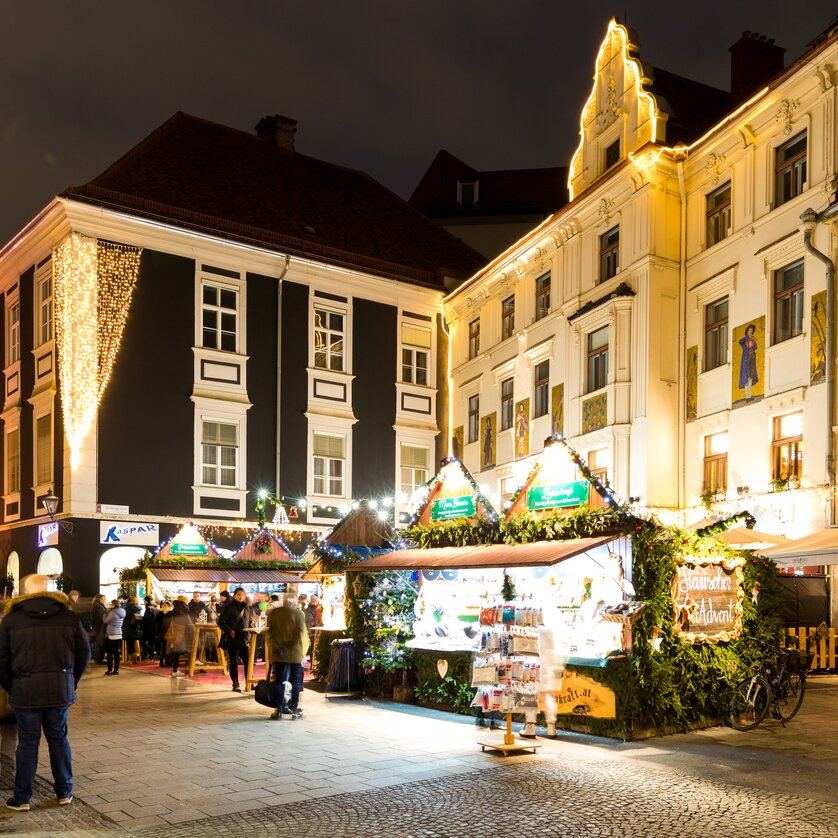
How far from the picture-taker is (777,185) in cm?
2025

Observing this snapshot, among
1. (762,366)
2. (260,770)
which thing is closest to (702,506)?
(762,366)

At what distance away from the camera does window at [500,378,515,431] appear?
29.1m

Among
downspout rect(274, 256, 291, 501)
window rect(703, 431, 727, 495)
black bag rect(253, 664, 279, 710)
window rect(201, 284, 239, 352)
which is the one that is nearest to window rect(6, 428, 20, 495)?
window rect(201, 284, 239, 352)

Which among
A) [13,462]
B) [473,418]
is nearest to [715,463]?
[473,418]

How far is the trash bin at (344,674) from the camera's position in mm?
15281

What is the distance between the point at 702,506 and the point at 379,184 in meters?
21.0

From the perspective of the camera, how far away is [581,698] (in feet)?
38.1

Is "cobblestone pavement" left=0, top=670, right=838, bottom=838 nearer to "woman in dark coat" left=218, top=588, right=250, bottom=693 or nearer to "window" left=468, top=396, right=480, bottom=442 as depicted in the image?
"woman in dark coat" left=218, top=588, right=250, bottom=693

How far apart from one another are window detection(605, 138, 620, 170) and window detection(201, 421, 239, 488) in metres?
12.6

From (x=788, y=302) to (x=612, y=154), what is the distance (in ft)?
25.0

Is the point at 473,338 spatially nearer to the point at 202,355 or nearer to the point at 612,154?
the point at 612,154

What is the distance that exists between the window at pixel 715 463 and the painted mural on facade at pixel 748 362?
107 cm

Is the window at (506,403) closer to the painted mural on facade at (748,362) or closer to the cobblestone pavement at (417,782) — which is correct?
the painted mural on facade at (748,362)

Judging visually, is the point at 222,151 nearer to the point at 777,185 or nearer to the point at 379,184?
the point at 379,184
